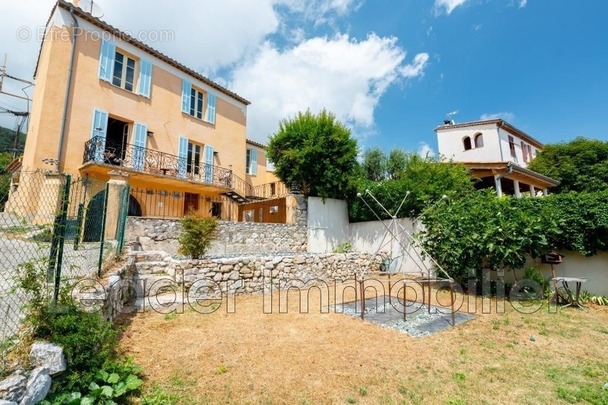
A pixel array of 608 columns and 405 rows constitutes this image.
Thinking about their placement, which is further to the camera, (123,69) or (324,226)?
(123,69)

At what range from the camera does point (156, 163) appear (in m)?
13.7

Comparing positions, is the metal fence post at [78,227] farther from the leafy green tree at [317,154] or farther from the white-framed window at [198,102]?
the white-framed window at [198,102]

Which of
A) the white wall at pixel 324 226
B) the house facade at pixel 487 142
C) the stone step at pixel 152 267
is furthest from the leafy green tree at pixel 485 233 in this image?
the house facade at pixel 487 142

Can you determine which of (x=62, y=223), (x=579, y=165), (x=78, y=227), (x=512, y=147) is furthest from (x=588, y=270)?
(x=512, y=147)

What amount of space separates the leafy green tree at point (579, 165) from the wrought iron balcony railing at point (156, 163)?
24.6m

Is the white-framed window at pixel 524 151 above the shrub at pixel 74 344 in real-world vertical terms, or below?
above

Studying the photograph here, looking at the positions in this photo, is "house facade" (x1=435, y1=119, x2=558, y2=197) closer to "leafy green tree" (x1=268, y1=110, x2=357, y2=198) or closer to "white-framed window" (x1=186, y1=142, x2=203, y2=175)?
"leafy green tree" (x1=268, y1=110, x2=357, y2=198)

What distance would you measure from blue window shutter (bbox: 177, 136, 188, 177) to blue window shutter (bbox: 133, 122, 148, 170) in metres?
1.73

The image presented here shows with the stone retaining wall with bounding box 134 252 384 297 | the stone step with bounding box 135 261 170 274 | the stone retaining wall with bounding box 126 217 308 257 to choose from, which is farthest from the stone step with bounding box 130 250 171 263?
the stone retaining wall with bounding box 126 217 308 257

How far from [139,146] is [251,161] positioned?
7739 mm

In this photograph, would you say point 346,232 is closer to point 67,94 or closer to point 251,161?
point 251,161

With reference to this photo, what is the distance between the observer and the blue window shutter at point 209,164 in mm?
15820

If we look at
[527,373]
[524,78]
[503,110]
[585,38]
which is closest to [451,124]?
[503,110]

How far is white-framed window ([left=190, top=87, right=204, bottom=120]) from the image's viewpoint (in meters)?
16.1
